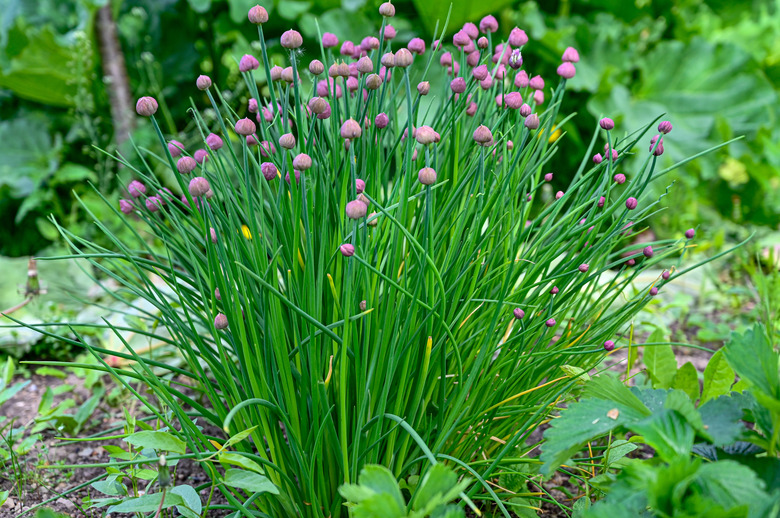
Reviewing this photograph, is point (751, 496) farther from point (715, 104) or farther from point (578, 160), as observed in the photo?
point (715, 104)

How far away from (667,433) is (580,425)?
104 mm

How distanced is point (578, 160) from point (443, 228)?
8.15 feet

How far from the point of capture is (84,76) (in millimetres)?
3129

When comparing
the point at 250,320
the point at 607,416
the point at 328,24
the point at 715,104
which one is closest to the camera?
the point at 607,416

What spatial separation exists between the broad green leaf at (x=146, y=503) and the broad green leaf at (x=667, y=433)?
2.17 ft

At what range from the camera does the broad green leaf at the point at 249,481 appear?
2.83 ft

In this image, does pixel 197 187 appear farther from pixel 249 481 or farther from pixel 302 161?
pixel 249 481

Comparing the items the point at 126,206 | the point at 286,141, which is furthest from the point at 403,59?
the point at 126,206

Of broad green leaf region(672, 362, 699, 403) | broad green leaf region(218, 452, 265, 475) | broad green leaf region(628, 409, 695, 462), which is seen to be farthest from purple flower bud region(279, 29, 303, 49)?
broad green leaf region(672, 362, 699, 403)

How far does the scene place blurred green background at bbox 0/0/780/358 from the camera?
123 inches

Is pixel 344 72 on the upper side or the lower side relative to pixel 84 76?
upper

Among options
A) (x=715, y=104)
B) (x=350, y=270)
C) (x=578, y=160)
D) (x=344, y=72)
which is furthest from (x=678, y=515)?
(x=715, y=104)

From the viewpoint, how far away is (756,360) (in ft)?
2.61

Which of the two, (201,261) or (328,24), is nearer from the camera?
(201,261)
